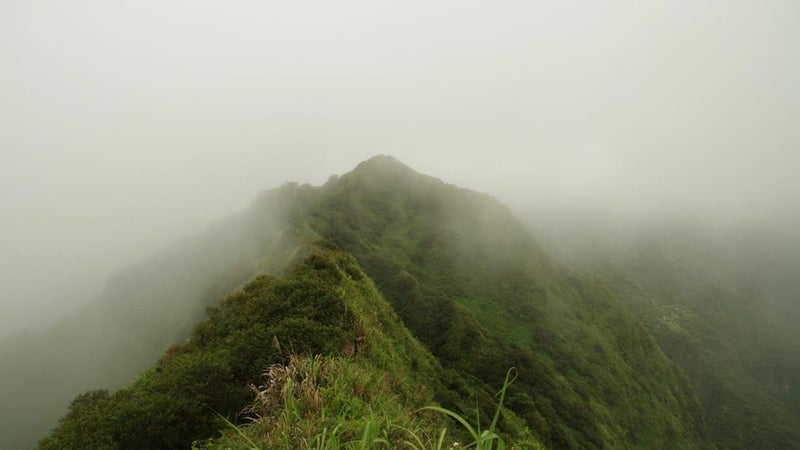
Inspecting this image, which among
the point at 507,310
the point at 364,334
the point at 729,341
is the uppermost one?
the point at 364,334

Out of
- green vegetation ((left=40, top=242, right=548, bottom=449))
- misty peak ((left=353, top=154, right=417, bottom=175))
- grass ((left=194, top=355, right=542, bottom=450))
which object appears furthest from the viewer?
misty peak ((left=353, top=154, right=417, bottom=175))

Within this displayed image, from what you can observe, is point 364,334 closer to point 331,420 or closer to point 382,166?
point 331,420

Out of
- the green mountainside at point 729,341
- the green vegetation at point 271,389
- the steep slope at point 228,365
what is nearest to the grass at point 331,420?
the green vegetation at point 271,389

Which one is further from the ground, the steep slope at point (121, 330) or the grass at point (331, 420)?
the grass at point (331, 420)

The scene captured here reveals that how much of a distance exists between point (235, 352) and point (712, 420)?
146677 mm

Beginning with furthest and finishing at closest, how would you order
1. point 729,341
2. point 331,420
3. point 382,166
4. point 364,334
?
point 729,341 → point 382,166 → point 364,334 → point 331,420

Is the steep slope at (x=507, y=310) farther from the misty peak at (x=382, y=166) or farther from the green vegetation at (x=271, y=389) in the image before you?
the green vegetation at (x=271, y=389)

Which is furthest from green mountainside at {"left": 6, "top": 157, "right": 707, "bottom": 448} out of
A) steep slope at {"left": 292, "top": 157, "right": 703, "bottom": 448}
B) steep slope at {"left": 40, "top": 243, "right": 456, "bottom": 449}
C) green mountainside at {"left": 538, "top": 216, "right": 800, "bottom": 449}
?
green mountainside at {"left": 538, "top": 216, "right": 800, "bottom": 449}

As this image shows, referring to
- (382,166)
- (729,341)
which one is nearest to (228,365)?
(382,166)

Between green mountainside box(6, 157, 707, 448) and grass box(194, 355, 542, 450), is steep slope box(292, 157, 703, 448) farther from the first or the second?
grass box(194, 355, 542, 450)

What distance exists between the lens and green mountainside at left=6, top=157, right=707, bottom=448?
328 inches

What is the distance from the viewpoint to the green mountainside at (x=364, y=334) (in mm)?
8344

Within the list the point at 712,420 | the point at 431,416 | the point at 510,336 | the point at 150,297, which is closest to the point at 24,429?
the point at 150,297

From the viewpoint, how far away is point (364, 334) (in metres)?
12.3
